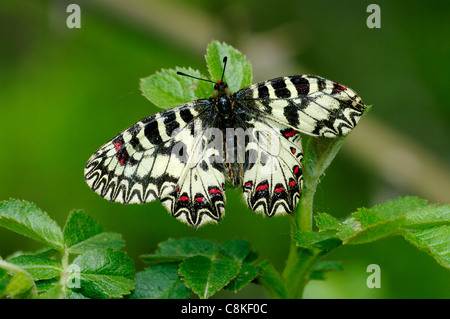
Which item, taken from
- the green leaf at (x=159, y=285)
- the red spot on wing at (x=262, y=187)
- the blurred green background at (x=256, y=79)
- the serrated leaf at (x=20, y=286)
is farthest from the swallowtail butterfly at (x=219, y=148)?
the blurred green background at (x=256, y=79)

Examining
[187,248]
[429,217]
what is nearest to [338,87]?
[429,217]

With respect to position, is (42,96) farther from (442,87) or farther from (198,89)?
(442,87)

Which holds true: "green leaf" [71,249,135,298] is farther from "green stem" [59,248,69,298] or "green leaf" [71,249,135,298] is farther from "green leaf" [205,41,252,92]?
"green leaf" [205,41,252,92]

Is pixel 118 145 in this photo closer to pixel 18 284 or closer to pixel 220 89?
pixel 220 89

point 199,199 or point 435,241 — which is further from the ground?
point 199,199

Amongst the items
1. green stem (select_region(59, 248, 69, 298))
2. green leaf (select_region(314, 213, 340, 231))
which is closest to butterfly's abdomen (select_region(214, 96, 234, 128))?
green leaf (select_region(314, 213, 340, 231))

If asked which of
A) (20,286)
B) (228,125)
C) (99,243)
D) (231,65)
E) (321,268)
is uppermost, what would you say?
(231,65)

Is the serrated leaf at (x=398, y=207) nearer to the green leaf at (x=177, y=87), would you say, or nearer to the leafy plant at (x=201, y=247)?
the leafy plant at (x=201, y=247)
